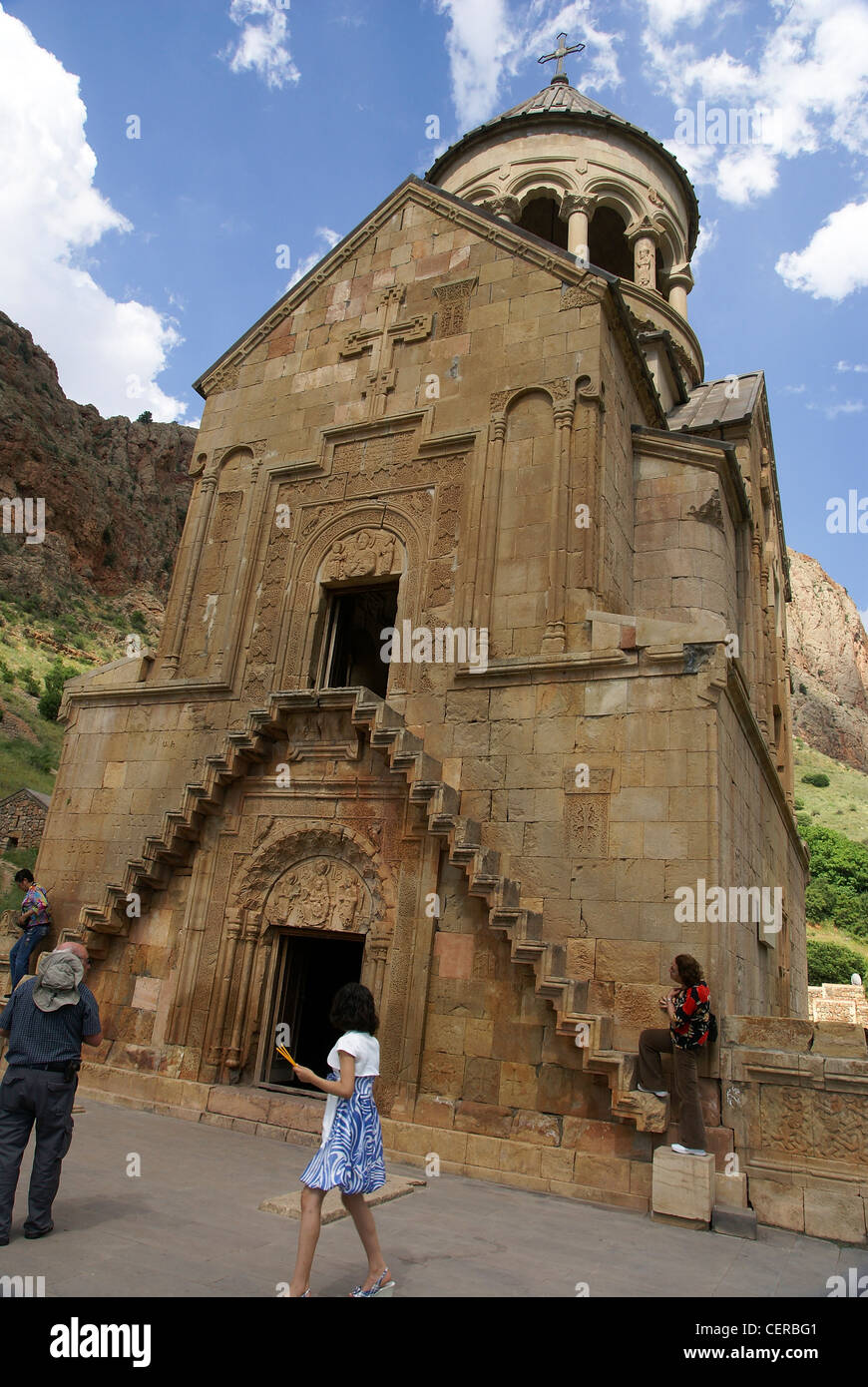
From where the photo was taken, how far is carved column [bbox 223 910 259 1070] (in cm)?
1100

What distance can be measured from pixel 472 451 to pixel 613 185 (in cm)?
1337

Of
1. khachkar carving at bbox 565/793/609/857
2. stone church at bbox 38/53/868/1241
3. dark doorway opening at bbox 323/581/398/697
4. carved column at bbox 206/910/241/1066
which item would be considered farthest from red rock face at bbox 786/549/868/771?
carved column at bbox 206/910/241/1066

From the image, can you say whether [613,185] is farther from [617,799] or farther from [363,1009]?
[363,1009]

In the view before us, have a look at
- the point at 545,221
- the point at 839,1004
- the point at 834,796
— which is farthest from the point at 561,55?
the point at 834,796

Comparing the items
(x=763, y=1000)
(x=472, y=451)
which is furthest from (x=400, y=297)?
(x=763, y=1000)

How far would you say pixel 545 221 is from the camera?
23688mm

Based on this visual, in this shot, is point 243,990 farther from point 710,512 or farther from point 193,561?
point 710,512

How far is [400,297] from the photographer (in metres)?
14.3

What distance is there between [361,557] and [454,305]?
4.37 metres

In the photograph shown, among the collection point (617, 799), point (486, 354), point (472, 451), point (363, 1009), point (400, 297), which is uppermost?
point (400, 297)

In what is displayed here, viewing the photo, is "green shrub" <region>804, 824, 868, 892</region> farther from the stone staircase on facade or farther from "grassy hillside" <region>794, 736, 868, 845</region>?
the stone staircase on facade

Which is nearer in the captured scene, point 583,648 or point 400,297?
point 583,648

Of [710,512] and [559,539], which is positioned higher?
[710,512]

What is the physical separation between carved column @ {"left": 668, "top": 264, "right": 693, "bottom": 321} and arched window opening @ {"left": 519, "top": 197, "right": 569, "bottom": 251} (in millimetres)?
3192
